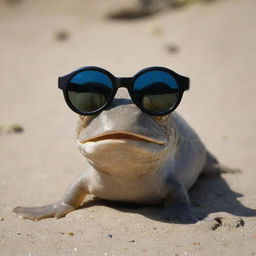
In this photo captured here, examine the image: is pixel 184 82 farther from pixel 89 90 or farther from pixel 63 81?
pixel 63 81

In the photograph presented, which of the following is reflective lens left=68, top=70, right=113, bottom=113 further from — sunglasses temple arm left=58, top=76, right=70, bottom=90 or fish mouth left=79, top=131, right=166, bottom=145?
fish mouth left=79, top=131, right=166, bottom=145

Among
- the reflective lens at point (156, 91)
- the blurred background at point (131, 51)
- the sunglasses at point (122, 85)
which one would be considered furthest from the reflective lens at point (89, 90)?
the blurred background at point (131, 51)

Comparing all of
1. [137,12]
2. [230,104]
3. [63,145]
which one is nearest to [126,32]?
[137,12]

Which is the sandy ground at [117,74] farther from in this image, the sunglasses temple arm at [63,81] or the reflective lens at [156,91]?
the sunglasses temple arm at [63,81]

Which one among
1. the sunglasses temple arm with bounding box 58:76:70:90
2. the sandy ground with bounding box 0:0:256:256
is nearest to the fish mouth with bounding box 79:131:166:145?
the sunglasses temple arm with bounding box 58:76:70:90

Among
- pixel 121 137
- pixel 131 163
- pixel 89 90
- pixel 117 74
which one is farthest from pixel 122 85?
pixel 117 74

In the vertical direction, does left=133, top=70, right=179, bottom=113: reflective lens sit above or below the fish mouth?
above

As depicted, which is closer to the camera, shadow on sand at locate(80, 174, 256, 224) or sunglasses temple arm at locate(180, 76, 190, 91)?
sunglasses temple arm at locate(180, 76, 190, 91)
